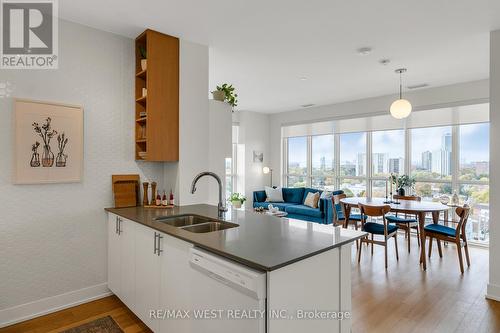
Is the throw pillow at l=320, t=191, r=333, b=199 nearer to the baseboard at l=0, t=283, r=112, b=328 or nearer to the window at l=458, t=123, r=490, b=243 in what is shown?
the window at l=458, t=123, r=490, b=243

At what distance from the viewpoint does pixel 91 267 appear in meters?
2.88

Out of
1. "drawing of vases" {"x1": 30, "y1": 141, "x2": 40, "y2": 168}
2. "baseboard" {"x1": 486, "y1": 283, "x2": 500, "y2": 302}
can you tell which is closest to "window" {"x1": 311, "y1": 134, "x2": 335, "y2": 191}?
"baseboard" {"x1": 486, "y1": 283, "x2": 500, "y2": 302}

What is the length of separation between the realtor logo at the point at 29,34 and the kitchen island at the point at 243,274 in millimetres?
1631

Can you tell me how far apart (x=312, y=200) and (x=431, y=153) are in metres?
2.52

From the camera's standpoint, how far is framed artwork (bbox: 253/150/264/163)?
7859 mm

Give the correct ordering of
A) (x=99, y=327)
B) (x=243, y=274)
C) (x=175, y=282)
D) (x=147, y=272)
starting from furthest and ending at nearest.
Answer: (x=99, y=327) → (x=147, y=272) → (x=175, y=282) → (x=243, y=274)

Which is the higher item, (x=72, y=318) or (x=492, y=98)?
(x=492, y=98)

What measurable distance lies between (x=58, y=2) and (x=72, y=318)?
2741 millimetres

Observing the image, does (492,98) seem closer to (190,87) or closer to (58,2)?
(190,87)

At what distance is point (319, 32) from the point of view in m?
3.04

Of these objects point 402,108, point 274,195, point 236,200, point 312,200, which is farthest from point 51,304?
point 274,195

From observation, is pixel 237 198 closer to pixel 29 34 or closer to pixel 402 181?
pixel 402 181

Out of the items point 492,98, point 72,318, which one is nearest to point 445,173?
point 492,98

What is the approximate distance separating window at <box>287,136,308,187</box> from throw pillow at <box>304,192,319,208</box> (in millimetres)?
1068
